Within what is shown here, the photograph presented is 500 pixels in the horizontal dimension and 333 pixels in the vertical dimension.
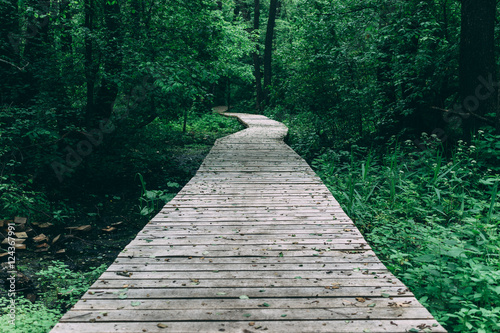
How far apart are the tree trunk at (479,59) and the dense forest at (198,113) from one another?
23mm

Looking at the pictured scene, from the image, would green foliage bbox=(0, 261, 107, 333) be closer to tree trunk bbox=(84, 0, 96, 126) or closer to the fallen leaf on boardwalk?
the fallen leaf on boardwalk

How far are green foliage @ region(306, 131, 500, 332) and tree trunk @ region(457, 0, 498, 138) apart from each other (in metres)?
0.66

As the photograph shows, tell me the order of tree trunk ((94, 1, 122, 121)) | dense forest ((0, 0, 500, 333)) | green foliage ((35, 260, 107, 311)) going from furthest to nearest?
tree trunk ((94, 1, 122, 121)), dense forest ((0, 0, 500, 333)), green foliage ((35, 260, 107, 311))

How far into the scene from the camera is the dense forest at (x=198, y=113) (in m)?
4.87

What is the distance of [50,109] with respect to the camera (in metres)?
7.36

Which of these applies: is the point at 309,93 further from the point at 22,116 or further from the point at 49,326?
the point at 49,326

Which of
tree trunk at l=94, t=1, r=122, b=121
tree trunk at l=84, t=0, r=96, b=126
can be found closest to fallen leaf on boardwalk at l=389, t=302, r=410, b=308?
tree trunk at l=94, t=1, r=122, b=121

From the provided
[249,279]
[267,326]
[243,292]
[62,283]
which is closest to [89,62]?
[62,283]

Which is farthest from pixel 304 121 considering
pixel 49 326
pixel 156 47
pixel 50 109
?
pixel 49 326

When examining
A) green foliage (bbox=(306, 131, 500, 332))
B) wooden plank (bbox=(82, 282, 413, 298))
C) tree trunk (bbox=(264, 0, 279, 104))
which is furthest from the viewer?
tree trunk (bbox=(264, 0, 279, 104))

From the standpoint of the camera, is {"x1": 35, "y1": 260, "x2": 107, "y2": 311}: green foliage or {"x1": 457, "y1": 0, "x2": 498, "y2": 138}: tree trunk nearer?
{"x1": 35, "y1": 260, "x2": 107, "y2": 311}: green foliage

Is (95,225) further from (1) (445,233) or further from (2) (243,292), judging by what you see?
(1) (445,233)

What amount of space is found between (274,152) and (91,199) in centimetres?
468

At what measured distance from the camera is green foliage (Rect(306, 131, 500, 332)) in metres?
2.95
